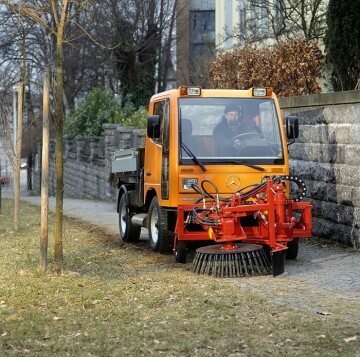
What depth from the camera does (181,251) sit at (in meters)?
12.6

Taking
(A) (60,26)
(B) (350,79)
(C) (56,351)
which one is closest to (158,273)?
(A) (60,26)

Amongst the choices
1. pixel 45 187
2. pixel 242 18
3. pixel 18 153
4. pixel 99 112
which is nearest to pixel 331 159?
pixel 45 187

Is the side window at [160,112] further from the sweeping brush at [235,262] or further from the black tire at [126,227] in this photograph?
the sweeping brush at [235,262]

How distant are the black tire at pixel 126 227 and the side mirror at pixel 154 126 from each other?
2.55 m

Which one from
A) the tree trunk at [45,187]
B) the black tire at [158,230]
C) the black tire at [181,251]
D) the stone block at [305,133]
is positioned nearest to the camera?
the tree trunk at [45,187]

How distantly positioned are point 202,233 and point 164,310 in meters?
3.34

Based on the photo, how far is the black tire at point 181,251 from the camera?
12.6 metres

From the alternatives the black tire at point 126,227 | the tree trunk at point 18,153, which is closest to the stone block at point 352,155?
the black tire at point 126,227

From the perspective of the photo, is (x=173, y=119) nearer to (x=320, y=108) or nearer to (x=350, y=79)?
(x=320, y=108)

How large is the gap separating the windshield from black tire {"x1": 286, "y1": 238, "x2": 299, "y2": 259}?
1.13m

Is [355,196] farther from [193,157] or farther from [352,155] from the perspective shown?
[193,157]

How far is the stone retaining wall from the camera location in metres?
13.7

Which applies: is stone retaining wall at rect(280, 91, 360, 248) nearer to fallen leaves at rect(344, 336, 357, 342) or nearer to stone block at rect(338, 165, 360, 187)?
stone block at rect(338, 165, 360, 187)

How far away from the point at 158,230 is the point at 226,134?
1.69 m
